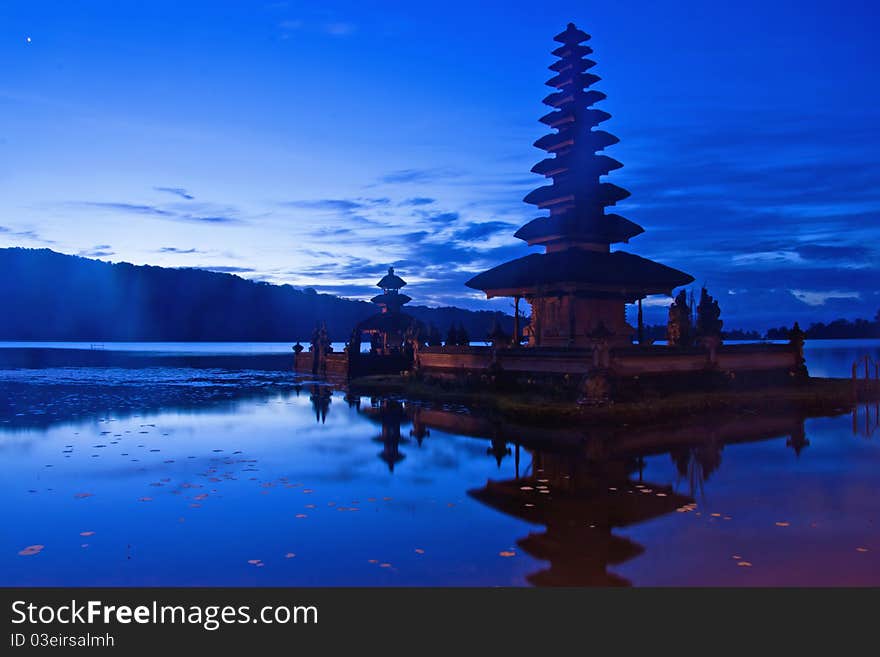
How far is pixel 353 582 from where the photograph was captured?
7.55 metres

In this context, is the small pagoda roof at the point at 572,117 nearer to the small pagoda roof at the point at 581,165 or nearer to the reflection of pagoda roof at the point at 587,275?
the small pagoda roof at the point at 581,165

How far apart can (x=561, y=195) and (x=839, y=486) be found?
27046mm

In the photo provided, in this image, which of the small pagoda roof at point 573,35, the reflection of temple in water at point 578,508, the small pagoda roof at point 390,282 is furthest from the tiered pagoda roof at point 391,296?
the reflection of temple in water at point 578,508

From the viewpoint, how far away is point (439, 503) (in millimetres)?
11703

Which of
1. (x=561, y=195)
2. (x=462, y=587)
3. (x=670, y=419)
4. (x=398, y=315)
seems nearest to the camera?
(x=462, y=587)

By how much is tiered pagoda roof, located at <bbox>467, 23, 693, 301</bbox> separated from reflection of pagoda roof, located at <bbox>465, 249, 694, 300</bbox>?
2.0 inches

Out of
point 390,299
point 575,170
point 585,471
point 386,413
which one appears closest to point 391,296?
point 390,299

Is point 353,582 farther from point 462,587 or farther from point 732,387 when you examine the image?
point 732,387

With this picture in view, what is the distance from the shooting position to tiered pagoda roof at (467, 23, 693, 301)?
34.6 m

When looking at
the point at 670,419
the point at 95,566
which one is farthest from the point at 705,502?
the point at 670,419

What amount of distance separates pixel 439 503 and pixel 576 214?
2825 centimetres

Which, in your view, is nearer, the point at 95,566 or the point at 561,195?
the point at 95,566

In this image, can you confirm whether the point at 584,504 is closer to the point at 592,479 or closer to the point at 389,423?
the point at 592,479

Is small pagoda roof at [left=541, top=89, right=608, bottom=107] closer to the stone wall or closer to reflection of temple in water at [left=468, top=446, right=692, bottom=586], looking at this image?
the stone wall
